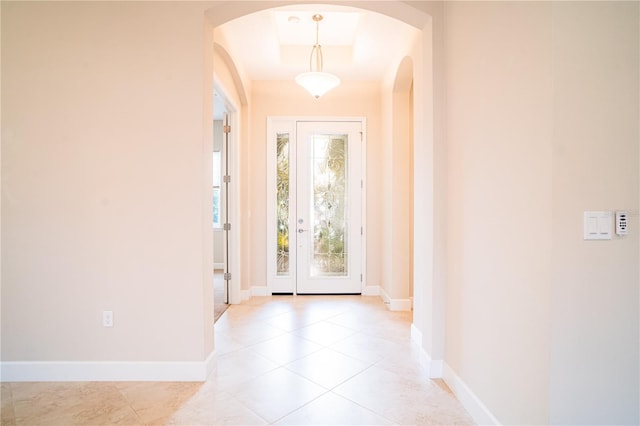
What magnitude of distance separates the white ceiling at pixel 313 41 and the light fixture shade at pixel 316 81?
52 cm

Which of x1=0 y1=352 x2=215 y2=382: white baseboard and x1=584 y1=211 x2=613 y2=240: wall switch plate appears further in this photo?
x1=0 y1=352 x2=215 y2=382: white baseboard

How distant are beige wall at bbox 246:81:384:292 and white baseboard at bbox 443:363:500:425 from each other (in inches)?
101

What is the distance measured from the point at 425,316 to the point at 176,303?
179cm

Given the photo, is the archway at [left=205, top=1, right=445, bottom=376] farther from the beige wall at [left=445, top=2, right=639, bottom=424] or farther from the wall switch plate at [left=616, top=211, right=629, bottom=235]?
the wall switch plate at [left=616, top=211, right=629, bottom=235]

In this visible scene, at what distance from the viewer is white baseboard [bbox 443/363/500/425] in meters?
1.90

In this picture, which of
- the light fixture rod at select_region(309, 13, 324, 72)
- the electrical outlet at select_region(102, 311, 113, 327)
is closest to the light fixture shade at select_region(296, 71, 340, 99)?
the light fixture rod at select_region(309, 13, 324, 72)

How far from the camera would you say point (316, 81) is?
3615 mm

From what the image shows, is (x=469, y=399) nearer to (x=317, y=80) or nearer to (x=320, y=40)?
(x=317, y=80)

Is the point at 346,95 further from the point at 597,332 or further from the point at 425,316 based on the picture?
the point at 597,332

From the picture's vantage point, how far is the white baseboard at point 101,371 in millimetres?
2477

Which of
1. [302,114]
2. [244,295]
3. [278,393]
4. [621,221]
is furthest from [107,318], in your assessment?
[302,114]

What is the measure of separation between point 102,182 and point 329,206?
3018 mm

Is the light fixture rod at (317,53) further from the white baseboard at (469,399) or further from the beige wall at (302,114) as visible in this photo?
the white baseboard at (469,399)

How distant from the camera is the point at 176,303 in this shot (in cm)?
249
